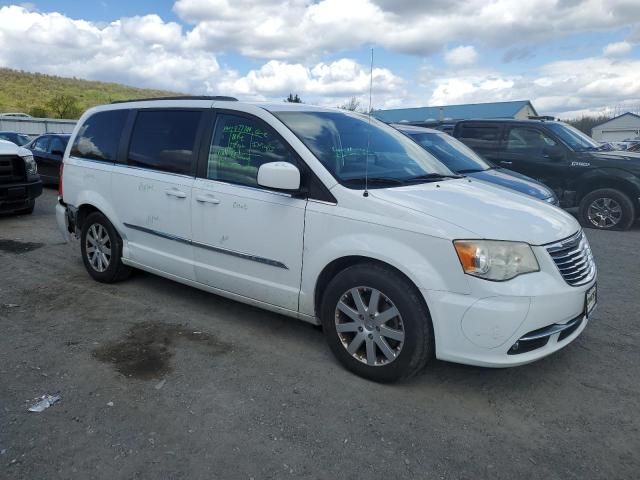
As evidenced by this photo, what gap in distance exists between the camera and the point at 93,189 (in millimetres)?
5184

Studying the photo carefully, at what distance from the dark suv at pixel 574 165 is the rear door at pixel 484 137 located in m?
0.02

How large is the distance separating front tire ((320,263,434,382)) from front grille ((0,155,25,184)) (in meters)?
7.18

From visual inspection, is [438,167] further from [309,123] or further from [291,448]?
[291,448]

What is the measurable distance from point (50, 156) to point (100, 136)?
8715 millimetres

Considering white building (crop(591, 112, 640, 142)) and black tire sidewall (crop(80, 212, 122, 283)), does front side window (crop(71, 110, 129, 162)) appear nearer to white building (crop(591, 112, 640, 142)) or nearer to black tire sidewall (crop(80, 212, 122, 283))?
black tire sidewall (crop(80, 212, 122, 283))

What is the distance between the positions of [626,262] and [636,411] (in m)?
4.08

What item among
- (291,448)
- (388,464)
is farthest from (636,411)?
(291,448)

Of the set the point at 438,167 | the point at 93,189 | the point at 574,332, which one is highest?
the point at 438,167

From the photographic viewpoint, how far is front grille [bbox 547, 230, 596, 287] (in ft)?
10.5

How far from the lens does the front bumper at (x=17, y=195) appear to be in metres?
8.43

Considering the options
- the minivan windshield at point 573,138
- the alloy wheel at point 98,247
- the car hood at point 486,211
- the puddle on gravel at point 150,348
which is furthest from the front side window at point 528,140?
the puddle on gravel at point 150,348

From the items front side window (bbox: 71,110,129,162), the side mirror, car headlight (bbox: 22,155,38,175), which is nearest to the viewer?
the side mirror

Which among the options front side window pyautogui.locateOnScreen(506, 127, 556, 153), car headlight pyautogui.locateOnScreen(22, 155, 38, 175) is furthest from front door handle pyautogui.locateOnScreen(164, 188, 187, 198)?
front side window pyautogui.locateOnScreen(506, 127, 556, 153)

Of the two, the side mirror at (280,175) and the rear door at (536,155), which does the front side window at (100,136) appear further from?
the rear door at (536,155)
